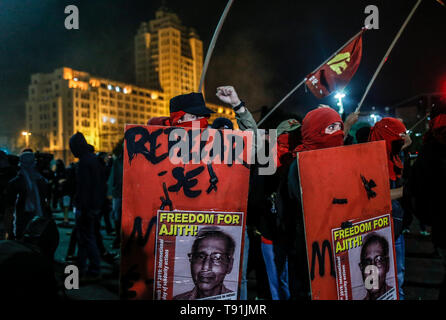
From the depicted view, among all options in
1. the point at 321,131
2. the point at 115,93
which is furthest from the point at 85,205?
the point at 115,93

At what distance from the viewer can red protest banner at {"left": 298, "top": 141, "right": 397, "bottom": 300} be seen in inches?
83.4

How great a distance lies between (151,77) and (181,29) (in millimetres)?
18627

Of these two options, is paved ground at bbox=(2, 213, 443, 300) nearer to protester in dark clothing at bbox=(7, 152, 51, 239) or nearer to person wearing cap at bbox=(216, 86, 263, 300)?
protester in dark clothing at bbox=(7, 152, 51, 239)

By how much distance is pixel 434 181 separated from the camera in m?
2.78

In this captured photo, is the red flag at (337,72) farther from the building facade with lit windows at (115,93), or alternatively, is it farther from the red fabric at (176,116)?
the building facade with lit windows at (115,93)

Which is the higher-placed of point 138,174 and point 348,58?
point 348,58

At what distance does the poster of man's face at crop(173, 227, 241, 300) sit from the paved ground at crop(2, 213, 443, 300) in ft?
5.53

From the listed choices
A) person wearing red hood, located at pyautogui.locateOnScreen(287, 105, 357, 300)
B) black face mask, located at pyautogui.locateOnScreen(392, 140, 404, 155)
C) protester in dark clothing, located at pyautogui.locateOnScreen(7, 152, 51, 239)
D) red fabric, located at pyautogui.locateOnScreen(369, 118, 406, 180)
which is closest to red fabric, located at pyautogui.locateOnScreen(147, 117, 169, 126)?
person wearing red hood, located at pyautogui.locateOnScreen(287, 105, 357, 300)

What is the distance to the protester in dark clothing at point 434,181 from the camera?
2.73 meters

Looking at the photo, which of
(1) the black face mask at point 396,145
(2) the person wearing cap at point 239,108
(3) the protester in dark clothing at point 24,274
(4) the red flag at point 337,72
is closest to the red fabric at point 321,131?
(2) the person wearing cap at point 239,108

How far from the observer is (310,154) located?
217cm

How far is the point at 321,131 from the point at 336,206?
57cm

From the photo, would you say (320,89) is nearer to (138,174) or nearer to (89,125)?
(138,174)
